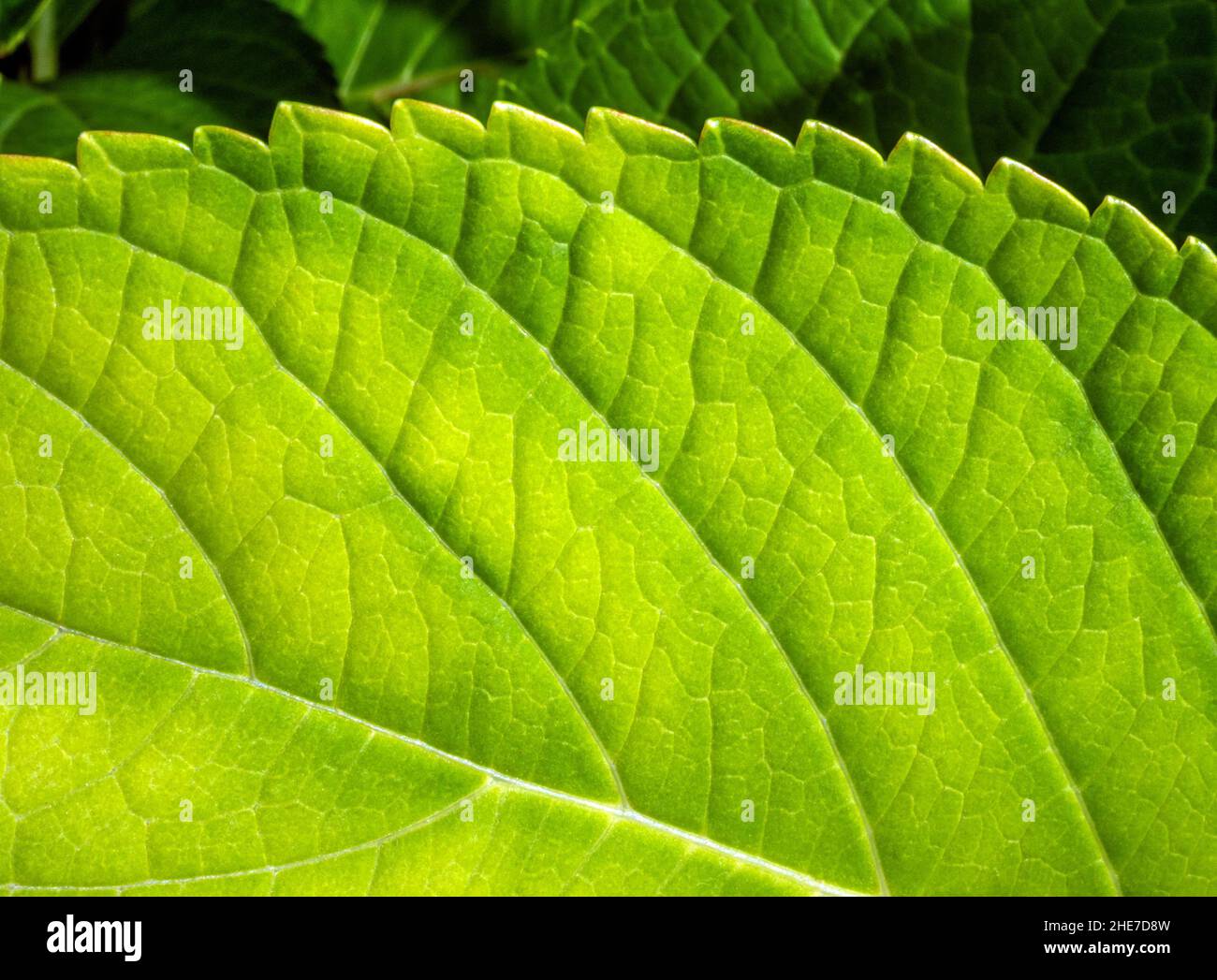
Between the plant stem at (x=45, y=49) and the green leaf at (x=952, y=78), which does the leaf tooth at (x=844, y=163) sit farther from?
the plant stem at (x=45, y=49)

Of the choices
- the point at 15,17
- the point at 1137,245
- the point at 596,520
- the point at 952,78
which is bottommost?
the point at 596,520

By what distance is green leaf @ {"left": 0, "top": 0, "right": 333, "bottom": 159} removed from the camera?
53.3 inches

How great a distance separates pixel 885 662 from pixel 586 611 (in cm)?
25

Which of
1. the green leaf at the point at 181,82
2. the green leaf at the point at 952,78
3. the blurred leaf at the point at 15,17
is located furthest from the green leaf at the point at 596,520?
the blurred leaf at the point at 15,17

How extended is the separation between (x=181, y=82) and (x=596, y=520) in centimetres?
86

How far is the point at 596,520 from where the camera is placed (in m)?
0.94

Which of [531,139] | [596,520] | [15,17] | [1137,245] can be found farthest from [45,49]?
[1137,245]

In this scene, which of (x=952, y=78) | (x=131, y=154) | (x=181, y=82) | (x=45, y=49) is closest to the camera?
(x=131, y=154)

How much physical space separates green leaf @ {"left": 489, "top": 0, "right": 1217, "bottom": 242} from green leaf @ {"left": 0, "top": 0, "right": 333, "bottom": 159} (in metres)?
0.29

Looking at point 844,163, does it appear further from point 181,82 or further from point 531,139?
point 181,82

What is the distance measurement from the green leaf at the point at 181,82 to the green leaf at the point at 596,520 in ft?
1.78

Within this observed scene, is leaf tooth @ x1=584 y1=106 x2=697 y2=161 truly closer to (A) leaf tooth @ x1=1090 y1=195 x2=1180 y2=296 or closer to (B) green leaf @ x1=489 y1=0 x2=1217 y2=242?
(A) leaf tooth @ x1=1090 y1=195 x2=1180 y2=296

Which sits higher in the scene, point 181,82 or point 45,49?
point 45,49

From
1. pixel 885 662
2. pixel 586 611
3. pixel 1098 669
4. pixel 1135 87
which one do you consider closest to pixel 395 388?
pixel 586 611
